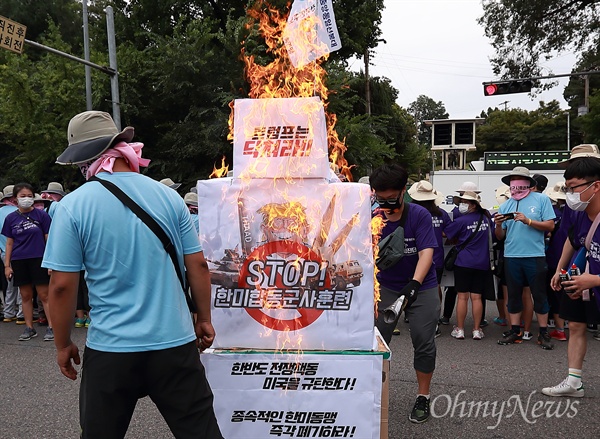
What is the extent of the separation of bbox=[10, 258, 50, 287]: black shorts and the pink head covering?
4536mm

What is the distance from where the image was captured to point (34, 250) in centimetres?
621

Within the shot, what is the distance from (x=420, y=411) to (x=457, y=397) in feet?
2.12

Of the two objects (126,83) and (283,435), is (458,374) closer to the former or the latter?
(283,435)

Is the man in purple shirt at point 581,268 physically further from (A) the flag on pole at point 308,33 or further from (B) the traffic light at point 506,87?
(B) the traffic light at point 506,87

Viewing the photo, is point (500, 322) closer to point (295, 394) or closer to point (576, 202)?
point (576, 202)

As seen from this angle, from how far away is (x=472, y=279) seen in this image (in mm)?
6039

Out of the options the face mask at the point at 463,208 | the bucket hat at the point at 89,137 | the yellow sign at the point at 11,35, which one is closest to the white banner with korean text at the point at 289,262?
the bucket hat at the point at 89,137

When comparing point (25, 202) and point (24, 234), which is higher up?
point (25, 202)

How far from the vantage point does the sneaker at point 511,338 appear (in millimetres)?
5750

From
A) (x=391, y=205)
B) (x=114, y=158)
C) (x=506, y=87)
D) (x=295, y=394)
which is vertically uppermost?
(x=506, y=87)

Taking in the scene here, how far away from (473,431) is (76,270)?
2903mm

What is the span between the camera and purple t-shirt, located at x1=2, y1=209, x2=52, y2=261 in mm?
6215

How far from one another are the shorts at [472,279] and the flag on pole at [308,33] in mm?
3911

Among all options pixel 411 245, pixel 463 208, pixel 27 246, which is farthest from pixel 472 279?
pixel 27 246
